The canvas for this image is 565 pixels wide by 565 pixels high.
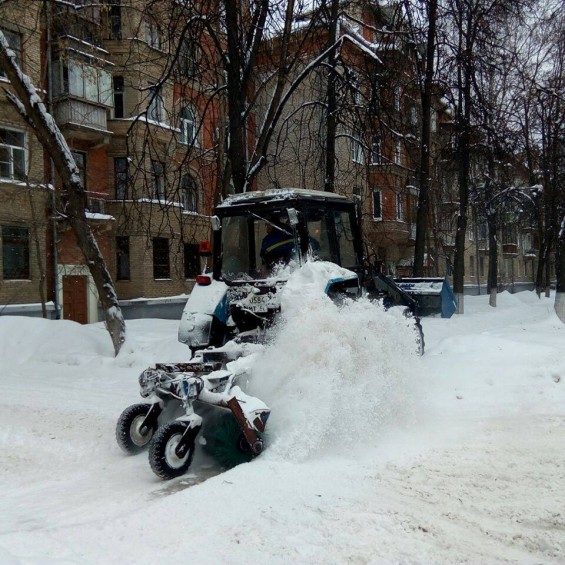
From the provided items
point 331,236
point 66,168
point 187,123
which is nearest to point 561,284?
point 331,236

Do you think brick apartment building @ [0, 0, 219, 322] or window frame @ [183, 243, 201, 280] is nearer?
brick apartment building @ [0, 0, 219, 322]

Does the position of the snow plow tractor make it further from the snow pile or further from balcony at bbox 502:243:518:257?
balcony at bbox 502:243:518:257

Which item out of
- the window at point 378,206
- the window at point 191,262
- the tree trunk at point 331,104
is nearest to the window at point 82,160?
the window at point 191,262

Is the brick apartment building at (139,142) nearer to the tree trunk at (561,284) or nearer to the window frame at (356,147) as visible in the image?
the window frame at (356,147)

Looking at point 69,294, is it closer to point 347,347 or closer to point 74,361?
Result: point 74,361

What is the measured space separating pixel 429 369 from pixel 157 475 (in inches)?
162

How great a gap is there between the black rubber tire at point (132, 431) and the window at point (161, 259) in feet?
59.5

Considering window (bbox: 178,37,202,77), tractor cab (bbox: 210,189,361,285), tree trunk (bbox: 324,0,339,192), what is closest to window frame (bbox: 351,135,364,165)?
tree trunk (bbox: 324,0,339,192)

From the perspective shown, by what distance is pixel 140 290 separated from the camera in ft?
72.5

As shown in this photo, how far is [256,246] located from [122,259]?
56.4 ft

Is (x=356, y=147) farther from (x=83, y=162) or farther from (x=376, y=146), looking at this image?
(x=83, y=162)

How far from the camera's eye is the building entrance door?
20569 millimetres

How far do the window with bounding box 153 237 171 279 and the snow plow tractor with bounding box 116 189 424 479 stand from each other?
664 inches

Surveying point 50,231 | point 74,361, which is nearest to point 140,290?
point 50,231
